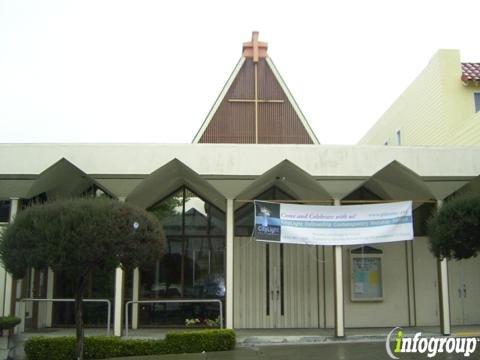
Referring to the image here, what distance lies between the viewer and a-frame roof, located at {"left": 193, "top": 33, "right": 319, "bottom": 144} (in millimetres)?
21859

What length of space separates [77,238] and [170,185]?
20.4 ft

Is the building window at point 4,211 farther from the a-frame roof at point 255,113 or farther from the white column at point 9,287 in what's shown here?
the a-frame roof at point 255,113

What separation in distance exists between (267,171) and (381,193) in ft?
13.3

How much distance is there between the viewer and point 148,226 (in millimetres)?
10156

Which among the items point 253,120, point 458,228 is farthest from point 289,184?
point 253,120

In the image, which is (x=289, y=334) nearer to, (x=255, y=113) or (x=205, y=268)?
(x=205, y=268)

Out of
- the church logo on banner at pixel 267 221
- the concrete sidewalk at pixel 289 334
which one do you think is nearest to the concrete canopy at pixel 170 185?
the church logo on banner at pixel 267 221

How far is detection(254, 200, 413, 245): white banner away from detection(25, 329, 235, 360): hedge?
8.63 ft

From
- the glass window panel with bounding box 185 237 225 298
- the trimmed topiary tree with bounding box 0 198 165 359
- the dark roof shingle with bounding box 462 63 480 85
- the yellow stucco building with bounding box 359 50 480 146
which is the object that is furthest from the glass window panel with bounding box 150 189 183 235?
the dark roof shingle with bounding box 462 63 480 85

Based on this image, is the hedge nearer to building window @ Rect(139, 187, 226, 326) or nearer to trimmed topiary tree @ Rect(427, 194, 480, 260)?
building window @ Rect(139, 187, 226, 326)

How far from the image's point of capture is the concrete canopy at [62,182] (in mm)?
13773

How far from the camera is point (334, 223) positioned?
13.6 metres

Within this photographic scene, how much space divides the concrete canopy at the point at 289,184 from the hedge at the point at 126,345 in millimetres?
3492

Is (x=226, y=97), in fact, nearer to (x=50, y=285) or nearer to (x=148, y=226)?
(x=50, y=285)
